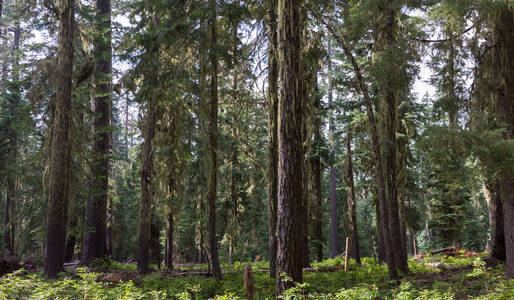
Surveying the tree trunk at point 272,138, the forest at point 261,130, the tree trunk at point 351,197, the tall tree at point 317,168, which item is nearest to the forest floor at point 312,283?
the forest at point 261,130

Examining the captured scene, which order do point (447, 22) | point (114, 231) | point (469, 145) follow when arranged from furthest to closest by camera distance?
point (114, 231), point (447, 22), point (469, 145)

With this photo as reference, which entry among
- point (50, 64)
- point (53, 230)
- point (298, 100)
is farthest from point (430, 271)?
point (50, 64)

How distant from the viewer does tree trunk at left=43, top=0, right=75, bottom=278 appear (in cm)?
1107

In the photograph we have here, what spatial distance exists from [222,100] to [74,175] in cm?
598

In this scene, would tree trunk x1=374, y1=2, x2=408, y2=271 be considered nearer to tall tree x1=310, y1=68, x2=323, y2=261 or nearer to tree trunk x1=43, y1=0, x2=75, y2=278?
tall tree x1=310, y1=68, x2=323, y2=261

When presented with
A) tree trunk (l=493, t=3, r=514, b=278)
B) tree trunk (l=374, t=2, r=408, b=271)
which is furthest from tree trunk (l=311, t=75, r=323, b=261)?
tree trunk (l=493, t=3, r=514, b=278)

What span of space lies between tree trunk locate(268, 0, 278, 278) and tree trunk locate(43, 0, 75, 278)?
6.47m

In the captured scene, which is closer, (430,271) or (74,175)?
(430,271)

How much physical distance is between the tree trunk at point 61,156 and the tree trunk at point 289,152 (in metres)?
7.96

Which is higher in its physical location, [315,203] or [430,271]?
[315,203]

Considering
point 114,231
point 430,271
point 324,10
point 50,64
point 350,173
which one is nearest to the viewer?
Result: point 324,10

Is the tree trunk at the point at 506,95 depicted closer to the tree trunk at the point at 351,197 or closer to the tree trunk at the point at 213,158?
the tree trunk at the point at 213,158

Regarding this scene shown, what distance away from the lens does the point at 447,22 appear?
937 centimetres

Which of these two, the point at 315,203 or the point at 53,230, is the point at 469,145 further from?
the point at 53,230
